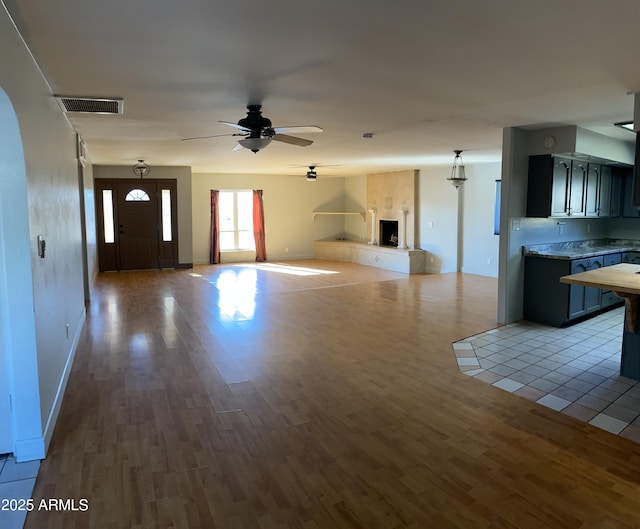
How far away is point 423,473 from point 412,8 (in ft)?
7.62

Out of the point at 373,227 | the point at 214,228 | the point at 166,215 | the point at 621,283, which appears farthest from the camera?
the point at 373,227

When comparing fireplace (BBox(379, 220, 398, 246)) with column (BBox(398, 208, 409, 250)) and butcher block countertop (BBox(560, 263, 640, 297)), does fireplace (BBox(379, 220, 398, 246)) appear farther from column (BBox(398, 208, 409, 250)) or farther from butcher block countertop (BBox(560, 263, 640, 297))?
butcher block countertop (BBox(560, 263, 640, 297))

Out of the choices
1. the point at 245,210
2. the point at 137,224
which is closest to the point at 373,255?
the point at 245,210

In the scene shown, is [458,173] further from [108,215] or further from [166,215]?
[108,215]

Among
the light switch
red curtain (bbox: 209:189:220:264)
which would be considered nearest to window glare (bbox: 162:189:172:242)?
red curtain (bbox: 209:189:220:264)

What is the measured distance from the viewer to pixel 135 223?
9.71 metres

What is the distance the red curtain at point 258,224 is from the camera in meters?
11.8

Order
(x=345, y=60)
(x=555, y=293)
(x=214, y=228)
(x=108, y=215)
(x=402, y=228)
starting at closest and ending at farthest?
(x=345, y=60) → (x=555, y=293) → (x=108, y=215) → (x=402, y=228) → (x=214, y=228)

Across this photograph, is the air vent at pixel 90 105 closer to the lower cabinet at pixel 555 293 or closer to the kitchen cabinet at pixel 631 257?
the lower cabinet at pixel 555 293

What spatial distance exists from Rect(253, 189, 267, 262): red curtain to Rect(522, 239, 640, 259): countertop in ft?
25.0

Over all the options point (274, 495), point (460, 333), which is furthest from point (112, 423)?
point (460, 333)

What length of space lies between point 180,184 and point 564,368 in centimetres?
824

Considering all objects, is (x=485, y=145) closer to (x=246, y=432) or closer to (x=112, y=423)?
(x=246, y=432)

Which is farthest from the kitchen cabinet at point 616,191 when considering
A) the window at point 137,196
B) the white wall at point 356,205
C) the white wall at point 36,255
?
the window at point 137,196
